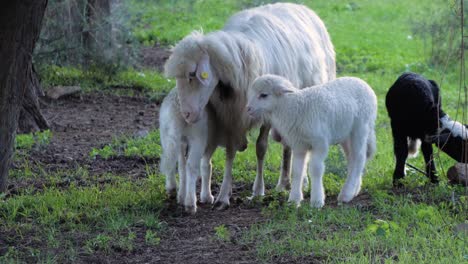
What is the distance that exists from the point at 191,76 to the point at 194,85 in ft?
0.26

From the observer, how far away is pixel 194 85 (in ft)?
23.5

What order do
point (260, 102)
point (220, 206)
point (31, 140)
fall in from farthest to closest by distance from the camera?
1. point (31, 140)
2. point (220, 206)
3. point (260, 102)

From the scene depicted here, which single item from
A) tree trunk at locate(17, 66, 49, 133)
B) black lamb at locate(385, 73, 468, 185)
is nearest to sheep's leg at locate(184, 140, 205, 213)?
black lamb at locate(385, 73, 468, 185)

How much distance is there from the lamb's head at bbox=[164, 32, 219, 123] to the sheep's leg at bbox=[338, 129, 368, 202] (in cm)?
134

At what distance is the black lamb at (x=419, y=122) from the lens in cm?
746

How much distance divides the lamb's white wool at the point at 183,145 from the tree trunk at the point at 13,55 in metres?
1.27

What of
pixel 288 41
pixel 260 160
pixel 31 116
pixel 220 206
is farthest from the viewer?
pixel 31 116

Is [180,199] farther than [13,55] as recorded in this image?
Yes

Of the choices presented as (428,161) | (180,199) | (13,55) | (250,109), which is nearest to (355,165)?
(428,161)

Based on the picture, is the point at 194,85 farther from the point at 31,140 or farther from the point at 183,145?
the point at 31,140

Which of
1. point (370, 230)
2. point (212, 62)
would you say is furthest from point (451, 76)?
point (370, 230)

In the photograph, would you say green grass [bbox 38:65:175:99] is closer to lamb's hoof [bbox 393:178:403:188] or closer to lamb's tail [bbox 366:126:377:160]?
lamb's tail [bbox 366:126:377:160]

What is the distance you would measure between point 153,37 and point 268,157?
8689mm

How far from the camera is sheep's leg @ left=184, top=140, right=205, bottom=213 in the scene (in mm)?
7160
